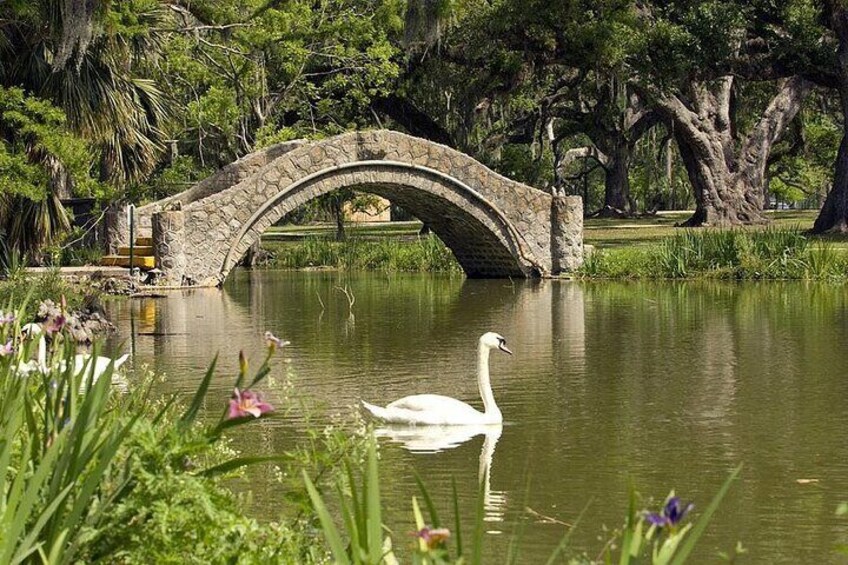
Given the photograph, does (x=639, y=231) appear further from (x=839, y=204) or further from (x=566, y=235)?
(x=566, y=235)

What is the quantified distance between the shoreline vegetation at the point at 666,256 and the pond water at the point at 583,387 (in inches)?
60.6

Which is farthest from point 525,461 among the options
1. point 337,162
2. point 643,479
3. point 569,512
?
point 337,162

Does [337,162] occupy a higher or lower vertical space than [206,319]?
higher

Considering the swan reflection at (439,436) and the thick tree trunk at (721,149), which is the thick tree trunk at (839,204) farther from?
the swan reflection at (439,436)

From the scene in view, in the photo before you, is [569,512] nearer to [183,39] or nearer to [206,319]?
[206,319]

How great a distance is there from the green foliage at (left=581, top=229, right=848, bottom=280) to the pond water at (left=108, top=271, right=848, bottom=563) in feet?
4.50

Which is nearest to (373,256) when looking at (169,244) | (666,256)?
(169,244)

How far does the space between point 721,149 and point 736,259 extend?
1212 centimetres

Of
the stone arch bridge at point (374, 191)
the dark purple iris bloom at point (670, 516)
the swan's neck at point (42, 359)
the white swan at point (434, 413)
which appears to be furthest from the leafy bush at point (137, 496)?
the stone arch bridge at point (374, 191)

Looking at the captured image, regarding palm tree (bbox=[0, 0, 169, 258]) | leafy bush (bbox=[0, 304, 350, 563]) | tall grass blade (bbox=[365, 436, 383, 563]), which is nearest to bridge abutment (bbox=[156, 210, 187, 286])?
palm tree (bbox=[0, 0, 169, 258])

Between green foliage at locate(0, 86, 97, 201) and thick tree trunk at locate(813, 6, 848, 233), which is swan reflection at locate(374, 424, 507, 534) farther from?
thick tree trunk at locate(813, 6, 848, 233)

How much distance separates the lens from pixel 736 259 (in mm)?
28484

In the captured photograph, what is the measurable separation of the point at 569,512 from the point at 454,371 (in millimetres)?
7017

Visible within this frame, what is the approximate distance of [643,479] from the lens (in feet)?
30.6
